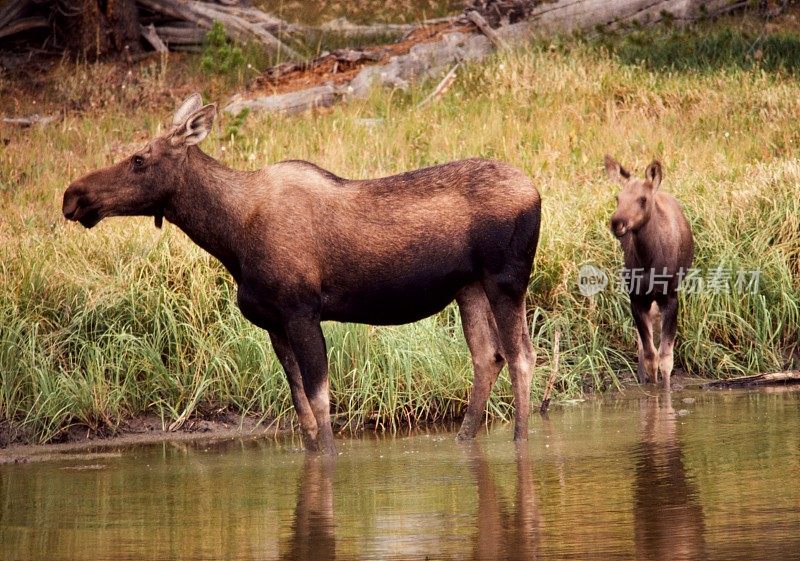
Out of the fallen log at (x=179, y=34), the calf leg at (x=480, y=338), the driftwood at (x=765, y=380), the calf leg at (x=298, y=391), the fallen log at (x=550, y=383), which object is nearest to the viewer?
the calf leg at (x=298, y=391)

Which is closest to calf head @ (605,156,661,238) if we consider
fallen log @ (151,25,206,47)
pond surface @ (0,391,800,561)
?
pond surface @ (0,391,800,561)

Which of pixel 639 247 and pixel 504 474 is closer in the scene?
pixel 504 474

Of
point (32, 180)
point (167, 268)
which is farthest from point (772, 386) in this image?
point (32, 180)

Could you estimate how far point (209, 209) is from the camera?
8516 mm

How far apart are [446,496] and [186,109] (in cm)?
333

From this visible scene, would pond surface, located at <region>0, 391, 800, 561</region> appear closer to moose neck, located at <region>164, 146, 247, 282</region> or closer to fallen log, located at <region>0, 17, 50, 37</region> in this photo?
moose neck, located at <region>164, 146, 247, 282</region>

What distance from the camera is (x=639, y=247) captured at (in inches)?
447

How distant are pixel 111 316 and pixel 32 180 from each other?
18.7ft

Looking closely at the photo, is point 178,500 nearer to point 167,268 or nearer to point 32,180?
point 167,268

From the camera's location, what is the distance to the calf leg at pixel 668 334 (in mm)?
10703

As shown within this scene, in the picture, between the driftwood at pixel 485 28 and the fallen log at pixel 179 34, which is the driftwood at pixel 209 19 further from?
the driftwood at pixel 485 28

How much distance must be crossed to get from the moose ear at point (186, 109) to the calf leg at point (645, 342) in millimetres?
4190

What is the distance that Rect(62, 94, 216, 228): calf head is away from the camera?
832cm

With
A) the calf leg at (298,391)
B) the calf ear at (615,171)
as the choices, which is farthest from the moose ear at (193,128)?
the calf ear at (615,171)
